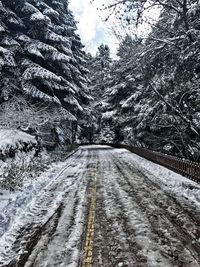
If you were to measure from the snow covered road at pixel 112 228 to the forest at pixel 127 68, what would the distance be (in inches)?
237

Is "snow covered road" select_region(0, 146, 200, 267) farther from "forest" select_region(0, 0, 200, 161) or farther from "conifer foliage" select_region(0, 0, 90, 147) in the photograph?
"conifer foliage" select_region(0, 0, 90, 147)

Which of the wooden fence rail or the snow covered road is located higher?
the wooden fence rail

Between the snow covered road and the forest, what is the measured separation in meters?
6.02

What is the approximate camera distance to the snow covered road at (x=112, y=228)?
268 inches

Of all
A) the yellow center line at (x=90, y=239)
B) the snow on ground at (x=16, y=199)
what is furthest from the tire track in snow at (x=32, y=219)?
the yellow center line at (x=90, y=239)

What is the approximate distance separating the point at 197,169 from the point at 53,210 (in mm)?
8508

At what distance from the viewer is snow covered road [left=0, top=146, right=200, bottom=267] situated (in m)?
6.81

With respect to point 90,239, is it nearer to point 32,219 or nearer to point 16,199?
point 32,219

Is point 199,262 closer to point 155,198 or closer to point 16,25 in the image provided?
point 155,198

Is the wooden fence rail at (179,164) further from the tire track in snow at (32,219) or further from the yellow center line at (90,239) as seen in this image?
the yellow center line at (90,239)

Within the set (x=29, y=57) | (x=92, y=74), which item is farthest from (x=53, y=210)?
(x=92, y=74)

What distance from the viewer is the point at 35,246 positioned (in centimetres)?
761

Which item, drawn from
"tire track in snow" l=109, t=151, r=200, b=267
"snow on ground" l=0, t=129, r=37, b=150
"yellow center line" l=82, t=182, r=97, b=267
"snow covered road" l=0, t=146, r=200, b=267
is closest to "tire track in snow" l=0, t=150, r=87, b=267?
"snow covered road" l=0, t=146, r=200, b=267

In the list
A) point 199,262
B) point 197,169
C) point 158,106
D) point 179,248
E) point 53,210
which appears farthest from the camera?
point 158,106
